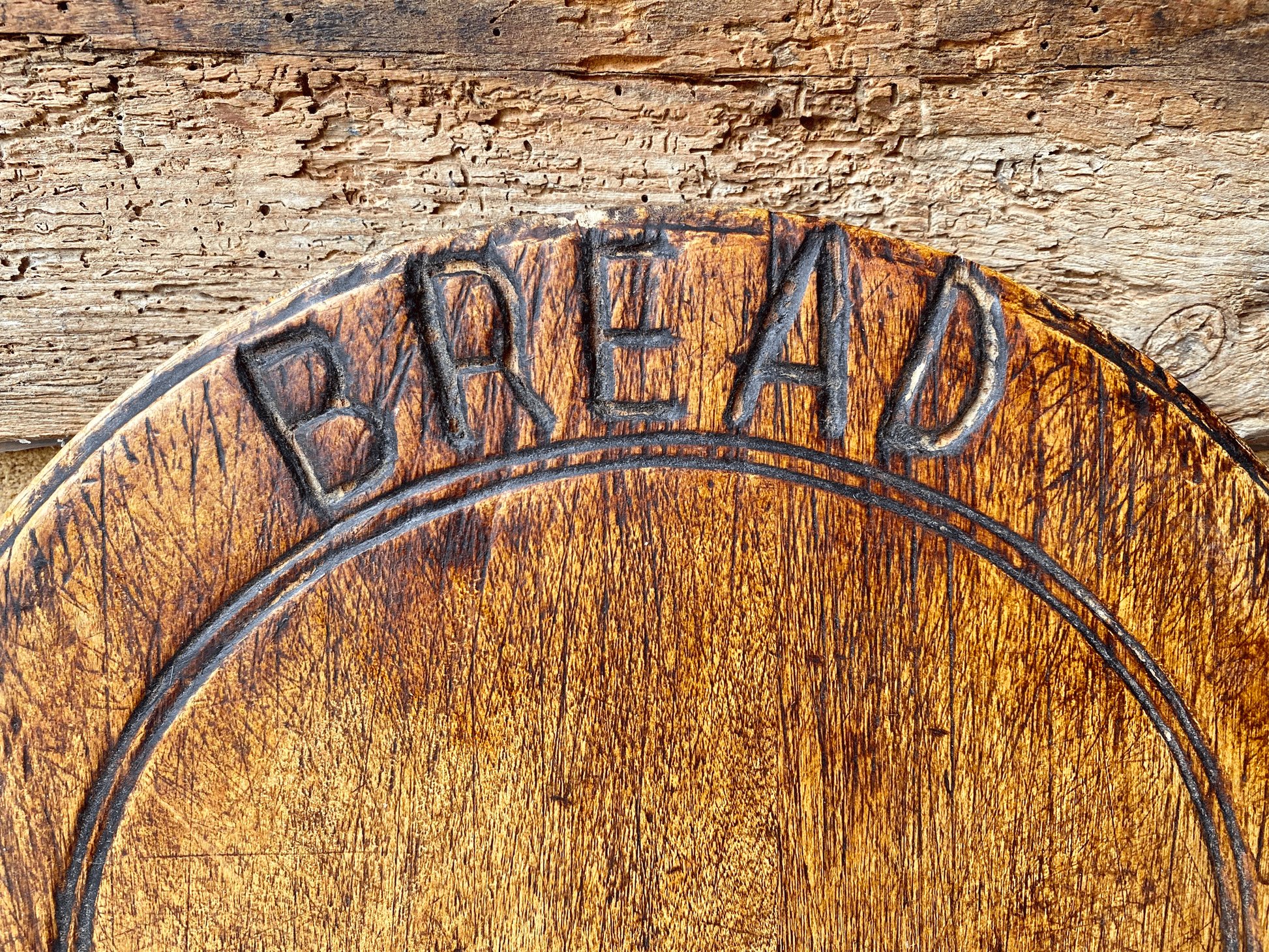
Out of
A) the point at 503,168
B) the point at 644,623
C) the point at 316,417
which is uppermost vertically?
the point at 503,168

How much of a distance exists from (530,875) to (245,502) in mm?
351

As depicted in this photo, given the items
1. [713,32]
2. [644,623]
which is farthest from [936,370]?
[713,32]

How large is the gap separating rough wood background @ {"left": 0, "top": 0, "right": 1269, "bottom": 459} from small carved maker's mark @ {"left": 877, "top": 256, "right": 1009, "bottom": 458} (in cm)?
31

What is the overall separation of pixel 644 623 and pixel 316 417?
0.28 meters

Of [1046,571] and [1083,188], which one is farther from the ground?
[1083,188]

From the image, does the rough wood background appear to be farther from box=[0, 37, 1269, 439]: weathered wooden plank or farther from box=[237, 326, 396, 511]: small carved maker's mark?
box=[237, 326, 396, 511]: small carved maker's mark

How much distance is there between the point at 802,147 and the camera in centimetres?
94

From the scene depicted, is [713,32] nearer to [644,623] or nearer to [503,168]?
[503,168]

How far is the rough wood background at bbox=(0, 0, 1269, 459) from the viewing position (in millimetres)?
883

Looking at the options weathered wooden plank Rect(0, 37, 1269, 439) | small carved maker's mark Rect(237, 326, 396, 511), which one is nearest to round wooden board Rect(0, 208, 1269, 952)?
small carved maker's mark Rect(237, 326, 396, 511)

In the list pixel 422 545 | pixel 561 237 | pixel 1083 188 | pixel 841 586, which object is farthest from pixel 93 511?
pixel 1083 188

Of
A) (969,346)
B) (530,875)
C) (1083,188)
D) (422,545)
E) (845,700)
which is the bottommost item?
(530,875)

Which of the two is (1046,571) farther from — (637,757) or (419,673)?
(419,673)

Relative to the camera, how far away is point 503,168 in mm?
930
